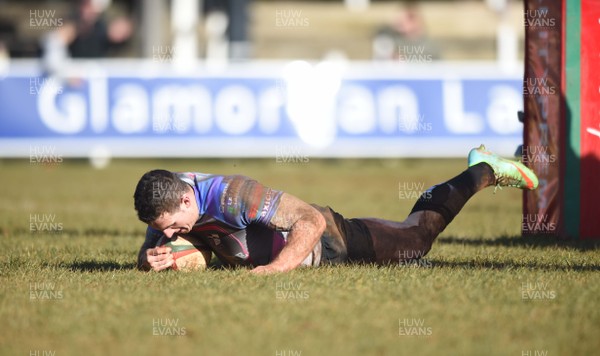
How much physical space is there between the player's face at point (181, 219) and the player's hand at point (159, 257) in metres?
0.52

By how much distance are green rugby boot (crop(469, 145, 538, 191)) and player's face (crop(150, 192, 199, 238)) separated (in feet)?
8.53

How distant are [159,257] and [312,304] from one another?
5.22 feet

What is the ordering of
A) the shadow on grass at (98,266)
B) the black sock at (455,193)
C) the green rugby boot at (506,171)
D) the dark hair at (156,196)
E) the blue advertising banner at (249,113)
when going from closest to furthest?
the dark hair at (156,196) < the black sock at (455,193) < the shadow on grass at (98,266) < the green rugby boot at (506,171) < the blue advertising banner at (249,113)

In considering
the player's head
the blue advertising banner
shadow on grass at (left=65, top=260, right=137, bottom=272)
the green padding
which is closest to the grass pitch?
shadow on grass at (left=65, top=260, right=137, bottom=272)

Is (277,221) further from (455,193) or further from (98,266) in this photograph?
(98,266)

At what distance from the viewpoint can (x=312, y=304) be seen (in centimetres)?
623

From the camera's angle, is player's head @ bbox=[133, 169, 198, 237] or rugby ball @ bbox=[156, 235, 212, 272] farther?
rugby ball @ bbox=[156, 235, 212, 272]

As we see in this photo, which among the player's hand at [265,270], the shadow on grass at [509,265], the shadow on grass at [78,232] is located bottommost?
the shadow on grass at [78,232]

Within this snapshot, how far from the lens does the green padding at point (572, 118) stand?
9266 millimetres

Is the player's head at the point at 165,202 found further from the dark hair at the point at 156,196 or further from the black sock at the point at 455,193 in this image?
the black sock at the point at 455,193

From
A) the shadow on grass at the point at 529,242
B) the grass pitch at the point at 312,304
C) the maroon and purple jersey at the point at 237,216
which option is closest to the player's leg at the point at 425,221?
the grass pitch at the point at 312,304

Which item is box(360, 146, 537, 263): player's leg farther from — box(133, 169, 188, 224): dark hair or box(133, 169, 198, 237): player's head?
box(133, 169, 188, 224): dark hair

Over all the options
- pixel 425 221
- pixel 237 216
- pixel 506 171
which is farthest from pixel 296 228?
pixel 506 171

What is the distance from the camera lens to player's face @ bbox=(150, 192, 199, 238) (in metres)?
6.64
